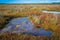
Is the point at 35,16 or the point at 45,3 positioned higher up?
the point at 45,3

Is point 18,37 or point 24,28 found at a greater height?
point 24,28

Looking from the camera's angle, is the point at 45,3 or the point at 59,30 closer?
the point at 59,30

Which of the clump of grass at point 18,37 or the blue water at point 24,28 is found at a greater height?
the blue water at point 24,28

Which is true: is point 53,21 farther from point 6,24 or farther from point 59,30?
point 6,24

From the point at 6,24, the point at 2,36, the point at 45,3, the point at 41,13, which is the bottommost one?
the point at 2,36

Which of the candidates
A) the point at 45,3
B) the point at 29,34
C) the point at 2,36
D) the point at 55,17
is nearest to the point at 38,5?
the point at 45,3

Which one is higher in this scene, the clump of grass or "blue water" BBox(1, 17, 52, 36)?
"blue water" BBox(1, 17, 52, 36)
